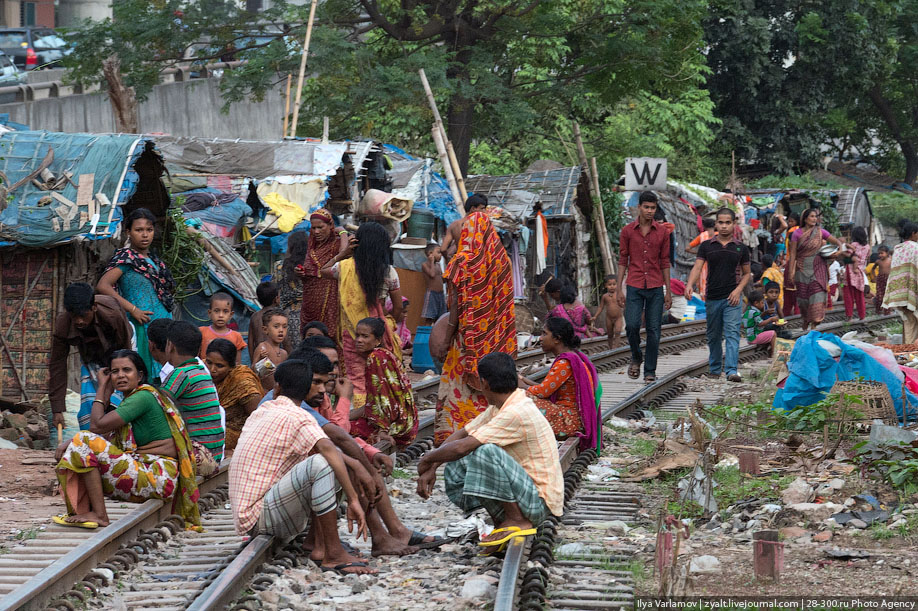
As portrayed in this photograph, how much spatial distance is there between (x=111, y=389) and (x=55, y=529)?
1.01m

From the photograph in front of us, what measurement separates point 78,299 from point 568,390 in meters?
3.67

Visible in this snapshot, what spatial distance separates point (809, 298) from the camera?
17.4 meters

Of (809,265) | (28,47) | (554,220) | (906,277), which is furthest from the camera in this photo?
(28,47)

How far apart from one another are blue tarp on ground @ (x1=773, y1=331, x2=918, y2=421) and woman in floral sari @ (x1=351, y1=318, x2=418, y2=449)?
3.41 metres

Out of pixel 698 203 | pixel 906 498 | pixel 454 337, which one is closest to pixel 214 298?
pixel 454 337

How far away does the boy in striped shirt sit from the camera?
7312 millimetres

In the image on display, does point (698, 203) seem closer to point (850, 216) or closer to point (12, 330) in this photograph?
point (850, 216)

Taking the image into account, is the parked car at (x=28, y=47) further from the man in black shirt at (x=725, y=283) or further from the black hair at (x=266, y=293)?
the black hair at (x=266, y=293)

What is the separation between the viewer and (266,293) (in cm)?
1045

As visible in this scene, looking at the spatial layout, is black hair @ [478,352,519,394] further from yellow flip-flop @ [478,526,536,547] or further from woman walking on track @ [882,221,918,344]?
woman walking on track @ [882,221,918,344]

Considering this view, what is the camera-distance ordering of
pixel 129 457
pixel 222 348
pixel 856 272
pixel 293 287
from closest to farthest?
pixel 129 457 → pixel 222 348 → pixel 293 287 → pixel 856 272

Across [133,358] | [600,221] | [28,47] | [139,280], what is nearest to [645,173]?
Answer: [600,221]

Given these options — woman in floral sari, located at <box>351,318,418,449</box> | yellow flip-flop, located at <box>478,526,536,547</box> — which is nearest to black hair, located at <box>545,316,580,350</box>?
woman in floral sari, located at <box>351,318,418,449</box>

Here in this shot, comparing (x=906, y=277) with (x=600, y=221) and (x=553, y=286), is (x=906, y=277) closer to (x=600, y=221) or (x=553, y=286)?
(x=553, y=286)
